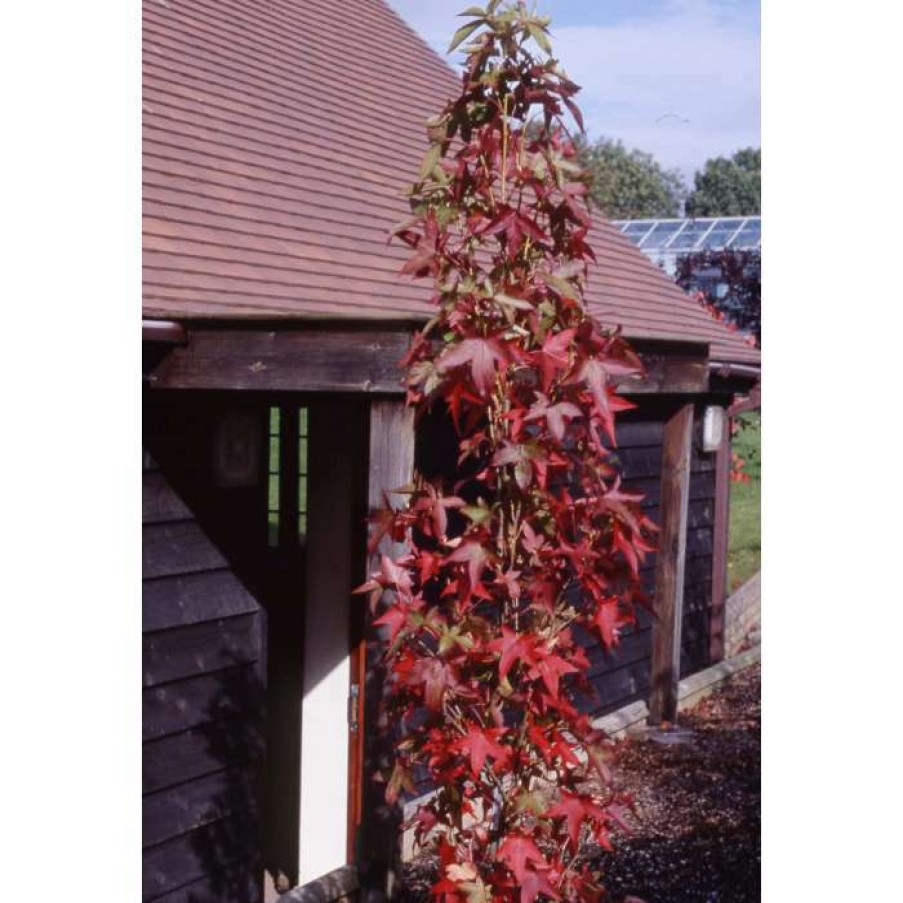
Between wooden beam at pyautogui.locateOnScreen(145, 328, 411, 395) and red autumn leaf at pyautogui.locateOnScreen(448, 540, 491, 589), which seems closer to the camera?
red autumn leaf at pyautogui.locateOnScreen(448, 540, 491, 589)

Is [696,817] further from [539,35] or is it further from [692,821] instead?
[539,35]

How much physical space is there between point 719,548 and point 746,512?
4.51 ft

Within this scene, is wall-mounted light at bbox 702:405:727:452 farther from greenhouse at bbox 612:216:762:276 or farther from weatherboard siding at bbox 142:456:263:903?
greenhouse at bbox 612:216:762:276

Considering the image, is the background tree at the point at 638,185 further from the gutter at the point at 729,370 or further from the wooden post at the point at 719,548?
the gutter at the point at 729,370

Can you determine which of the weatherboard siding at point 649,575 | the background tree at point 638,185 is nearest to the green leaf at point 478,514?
the weatherboard siding at point 649,575

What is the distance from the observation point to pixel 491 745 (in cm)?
292

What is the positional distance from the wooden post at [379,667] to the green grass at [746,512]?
21.0ft

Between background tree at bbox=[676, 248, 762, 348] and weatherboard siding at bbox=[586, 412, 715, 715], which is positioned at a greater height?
background tree at bbox=[676, 248, 762, 348]

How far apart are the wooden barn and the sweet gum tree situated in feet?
2.16

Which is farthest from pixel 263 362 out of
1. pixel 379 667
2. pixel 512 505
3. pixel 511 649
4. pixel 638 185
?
pixel 638 185

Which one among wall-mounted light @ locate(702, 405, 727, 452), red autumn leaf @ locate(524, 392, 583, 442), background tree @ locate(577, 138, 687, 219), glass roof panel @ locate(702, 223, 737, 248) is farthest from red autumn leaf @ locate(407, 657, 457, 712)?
background tree @ locate(577, 138, 687, 219)

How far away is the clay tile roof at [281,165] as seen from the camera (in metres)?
4.79

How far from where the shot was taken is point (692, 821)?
6.22 m

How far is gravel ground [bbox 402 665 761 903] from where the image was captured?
5406mm
